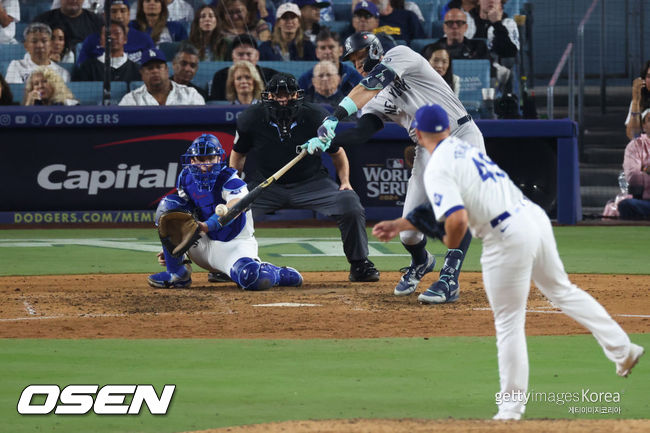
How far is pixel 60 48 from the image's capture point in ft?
51.5

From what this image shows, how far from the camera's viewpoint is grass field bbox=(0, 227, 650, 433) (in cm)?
502

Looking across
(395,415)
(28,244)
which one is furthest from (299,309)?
(28,244)

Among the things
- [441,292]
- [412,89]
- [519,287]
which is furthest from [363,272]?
[519,287]

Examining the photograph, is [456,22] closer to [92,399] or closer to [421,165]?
[421,165]

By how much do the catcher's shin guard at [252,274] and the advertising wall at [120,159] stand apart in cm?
557

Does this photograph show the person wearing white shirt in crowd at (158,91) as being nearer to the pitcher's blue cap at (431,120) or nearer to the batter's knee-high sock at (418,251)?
the batter's knee-high sock at (418,251)

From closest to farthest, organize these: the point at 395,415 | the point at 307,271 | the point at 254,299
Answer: the point at 395,415
the point at 254,299
the point at 307,271

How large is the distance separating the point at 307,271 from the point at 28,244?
4.15m

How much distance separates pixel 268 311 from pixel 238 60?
24.4 ft

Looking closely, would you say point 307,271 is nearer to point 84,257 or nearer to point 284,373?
point 84,257

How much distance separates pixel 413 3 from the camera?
17.4 meters

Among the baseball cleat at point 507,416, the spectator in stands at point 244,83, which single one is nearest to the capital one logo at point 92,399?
the baseball cleat at point 507,416

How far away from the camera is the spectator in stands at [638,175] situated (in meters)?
15.0

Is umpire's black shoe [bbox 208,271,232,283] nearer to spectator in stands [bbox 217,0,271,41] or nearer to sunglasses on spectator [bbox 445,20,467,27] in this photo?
spectator in stands [bbox 217,0,271,41]
